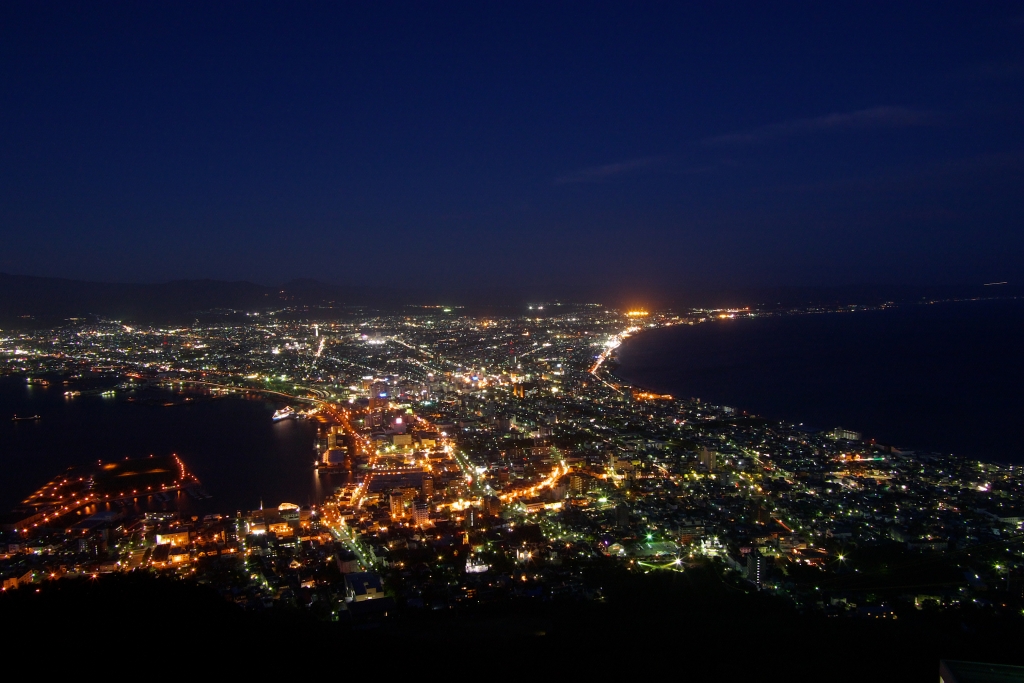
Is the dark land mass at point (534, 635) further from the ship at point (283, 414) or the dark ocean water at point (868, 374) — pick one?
the ship at point (283, 414)

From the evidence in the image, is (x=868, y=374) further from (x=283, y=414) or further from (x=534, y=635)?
(x=534, y=635)

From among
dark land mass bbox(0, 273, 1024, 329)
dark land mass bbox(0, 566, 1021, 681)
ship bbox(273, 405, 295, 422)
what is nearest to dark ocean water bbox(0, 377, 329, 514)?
ship bbox(273, 405, 295, 422)

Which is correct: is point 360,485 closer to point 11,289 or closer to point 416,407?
point 416,407

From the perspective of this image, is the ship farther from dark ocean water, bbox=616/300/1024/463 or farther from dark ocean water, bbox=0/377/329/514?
dark ocean water, bbox=616/300/1024/463

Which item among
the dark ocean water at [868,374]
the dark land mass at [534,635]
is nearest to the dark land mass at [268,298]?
the dark ocean water at [868,374]

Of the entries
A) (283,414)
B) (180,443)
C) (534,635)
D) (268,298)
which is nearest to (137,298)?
(268,298)
